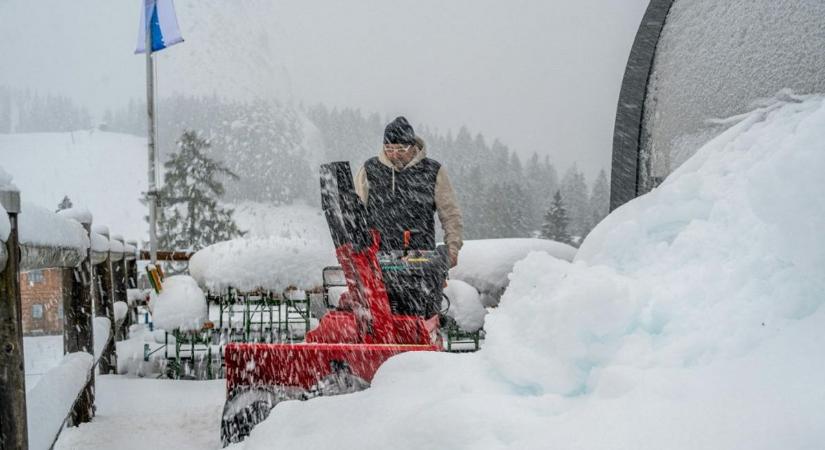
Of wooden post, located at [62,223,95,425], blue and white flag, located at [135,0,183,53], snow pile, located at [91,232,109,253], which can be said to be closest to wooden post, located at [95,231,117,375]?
snow pile, located at [91,232,109,253]

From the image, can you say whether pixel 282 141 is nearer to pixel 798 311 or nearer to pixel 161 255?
pixel 161 255

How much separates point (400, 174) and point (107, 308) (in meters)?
3.42

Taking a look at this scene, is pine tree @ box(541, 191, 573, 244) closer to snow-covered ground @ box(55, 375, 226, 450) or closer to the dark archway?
the dark archway

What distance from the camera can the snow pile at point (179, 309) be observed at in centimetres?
769

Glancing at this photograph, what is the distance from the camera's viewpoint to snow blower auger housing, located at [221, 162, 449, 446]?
11.4 feet

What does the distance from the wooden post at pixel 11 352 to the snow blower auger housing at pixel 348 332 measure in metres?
1.33

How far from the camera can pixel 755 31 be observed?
455cm

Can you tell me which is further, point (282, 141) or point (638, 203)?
point (282, 141)

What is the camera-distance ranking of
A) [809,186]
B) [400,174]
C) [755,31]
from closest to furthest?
[809,186]
[755,31]
[400,174]

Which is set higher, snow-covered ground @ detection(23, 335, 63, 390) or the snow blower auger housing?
the snow blower auger housing

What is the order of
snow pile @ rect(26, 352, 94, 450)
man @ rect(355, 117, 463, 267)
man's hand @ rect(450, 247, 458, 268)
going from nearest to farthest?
snow pile @ rect(26, 352, 94, 450) → man's hand @ rect(450, 247, 458, 268) → man @ rect(355, 117, 463, 267)

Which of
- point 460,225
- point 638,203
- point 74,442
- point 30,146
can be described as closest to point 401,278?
point 460,225

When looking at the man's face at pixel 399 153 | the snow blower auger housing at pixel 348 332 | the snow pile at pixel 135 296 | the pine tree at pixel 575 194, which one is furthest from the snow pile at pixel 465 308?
the pine tree at pixel 575 194

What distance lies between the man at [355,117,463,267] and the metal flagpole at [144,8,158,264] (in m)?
9.17
